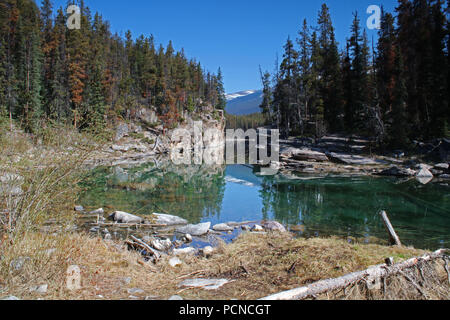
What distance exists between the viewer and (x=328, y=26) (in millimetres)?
47406

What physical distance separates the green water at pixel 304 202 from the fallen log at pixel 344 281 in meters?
5.97

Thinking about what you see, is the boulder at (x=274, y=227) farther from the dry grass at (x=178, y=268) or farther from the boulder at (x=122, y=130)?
the boulder at (x=122, y=130)

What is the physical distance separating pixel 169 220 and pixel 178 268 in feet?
20.3

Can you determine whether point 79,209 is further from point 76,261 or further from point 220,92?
point 220,92

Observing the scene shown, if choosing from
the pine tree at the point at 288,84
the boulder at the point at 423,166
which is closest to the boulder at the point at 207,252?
the boulder at the point at 423,166

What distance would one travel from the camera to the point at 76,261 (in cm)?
541

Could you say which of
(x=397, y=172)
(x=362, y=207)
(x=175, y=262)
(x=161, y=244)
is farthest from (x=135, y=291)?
(x=397, y=172)

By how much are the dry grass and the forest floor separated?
0.6 inches

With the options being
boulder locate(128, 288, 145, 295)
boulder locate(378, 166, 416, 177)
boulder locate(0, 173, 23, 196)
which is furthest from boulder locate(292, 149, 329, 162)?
boulder locate(0, 173, 23, 196)
